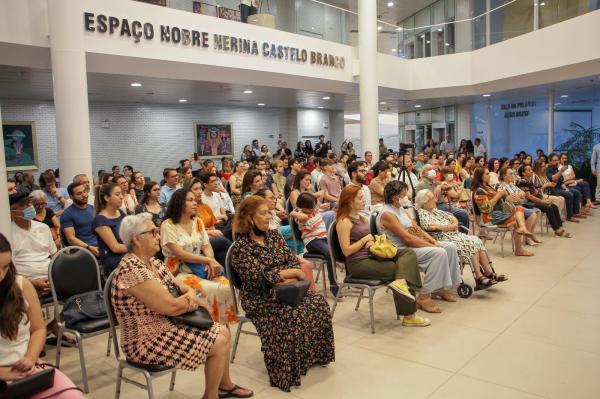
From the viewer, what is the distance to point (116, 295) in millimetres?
3049

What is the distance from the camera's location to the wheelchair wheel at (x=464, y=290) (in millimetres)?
5648

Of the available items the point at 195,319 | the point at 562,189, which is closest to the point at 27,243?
the point at 195,319

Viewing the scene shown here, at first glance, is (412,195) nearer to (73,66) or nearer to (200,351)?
(73,66)

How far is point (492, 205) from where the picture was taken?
7398mm

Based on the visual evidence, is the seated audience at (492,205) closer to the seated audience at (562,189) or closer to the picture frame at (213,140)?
the seated audience at (562,189)

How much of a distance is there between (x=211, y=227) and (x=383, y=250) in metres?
2.22

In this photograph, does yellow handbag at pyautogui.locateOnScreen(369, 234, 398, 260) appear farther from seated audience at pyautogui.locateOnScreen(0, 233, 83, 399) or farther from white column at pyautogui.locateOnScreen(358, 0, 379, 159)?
white column at pyautogui.locateOnScreen(358, 0, 379, 159)

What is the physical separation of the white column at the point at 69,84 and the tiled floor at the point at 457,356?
369cm

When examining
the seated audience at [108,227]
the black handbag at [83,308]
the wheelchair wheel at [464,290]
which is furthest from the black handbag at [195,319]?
the wheelchair wheel at [464,290]

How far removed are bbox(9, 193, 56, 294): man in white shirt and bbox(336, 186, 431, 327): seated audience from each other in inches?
107

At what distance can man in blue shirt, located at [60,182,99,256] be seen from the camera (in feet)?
16.4

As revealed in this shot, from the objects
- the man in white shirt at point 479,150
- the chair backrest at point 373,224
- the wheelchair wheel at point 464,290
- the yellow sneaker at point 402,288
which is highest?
the man in white shirt at point 479,150

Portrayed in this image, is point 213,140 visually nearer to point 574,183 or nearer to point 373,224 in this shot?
point 574,183

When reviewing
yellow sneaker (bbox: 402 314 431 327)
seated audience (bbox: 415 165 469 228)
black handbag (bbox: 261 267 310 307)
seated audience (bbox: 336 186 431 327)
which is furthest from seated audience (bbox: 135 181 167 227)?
seated audience (bbox: 415 165 469 228)
